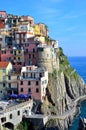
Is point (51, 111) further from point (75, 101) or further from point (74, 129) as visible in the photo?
point (75, 101)

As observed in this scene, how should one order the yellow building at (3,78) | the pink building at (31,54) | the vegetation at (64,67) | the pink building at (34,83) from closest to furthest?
the pink building at (34,83) < the yellow building at (3,78) < the pink building at (31,54) < the vegetation at (64,67)

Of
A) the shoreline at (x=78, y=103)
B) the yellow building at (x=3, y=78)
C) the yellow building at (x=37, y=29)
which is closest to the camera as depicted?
the yellow building at (x=3, y=78)

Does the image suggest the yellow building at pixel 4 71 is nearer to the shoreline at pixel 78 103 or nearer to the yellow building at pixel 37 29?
the shoreline at pixel 78 103

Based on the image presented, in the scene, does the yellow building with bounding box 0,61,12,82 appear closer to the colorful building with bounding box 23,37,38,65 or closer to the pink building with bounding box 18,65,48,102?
the pink building with bounding box 18,65,48,102


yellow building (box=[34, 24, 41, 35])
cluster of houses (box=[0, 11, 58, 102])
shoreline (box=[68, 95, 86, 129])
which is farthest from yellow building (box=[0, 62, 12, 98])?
yellow building (box=[34, 24, 41, 35])

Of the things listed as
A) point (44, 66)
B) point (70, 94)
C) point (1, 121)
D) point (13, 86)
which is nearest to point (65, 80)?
point (70, 94)

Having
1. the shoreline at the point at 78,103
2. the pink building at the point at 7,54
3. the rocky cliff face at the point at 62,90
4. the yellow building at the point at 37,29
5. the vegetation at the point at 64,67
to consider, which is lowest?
the shoreline at the point at 78,103

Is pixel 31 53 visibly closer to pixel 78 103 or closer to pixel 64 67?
pixel 64 67

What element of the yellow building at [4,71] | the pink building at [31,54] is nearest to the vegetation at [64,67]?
the pink building at [31,54]
